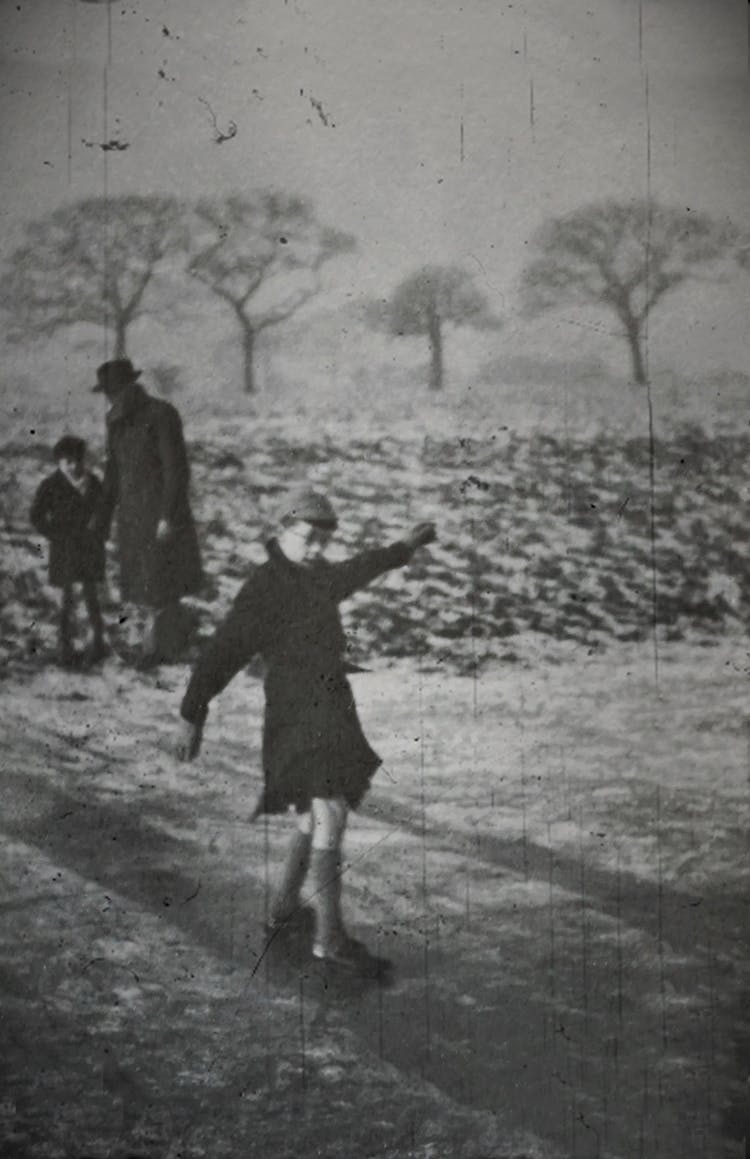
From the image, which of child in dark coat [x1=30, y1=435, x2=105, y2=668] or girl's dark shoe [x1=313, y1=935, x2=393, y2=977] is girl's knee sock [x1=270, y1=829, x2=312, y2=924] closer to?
girl's dark shoe [x1=313, y1=935, x2=393, y2=977]

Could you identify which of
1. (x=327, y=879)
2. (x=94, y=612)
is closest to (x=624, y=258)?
(x=94, y=612)

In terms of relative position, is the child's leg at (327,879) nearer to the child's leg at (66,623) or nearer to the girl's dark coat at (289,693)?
the girl's dark coat at (289,693)

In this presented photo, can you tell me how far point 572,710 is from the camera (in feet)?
11.2

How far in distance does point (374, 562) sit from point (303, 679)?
0.42 meters

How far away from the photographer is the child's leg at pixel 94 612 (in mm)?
3377

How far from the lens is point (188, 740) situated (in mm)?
3363

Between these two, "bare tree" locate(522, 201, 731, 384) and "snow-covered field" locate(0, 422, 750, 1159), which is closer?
"snow-covered field" locate(0, 422, 750, 1159)

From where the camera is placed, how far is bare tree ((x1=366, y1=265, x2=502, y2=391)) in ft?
11.2

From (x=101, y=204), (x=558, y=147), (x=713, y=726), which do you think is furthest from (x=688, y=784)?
(x=101, y=204)

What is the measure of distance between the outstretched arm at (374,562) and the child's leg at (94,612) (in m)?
0.73

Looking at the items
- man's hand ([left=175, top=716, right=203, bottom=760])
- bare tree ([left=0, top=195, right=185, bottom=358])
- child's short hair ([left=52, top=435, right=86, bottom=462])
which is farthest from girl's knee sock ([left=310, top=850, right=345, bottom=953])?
bare tree ([left=0, top=195, right=185, bottom=358])

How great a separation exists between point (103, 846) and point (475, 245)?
7.17 ft

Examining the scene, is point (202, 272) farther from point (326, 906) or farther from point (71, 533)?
point (326, 906)

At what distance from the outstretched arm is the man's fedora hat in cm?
86
